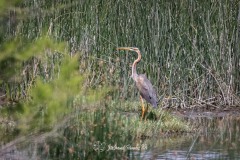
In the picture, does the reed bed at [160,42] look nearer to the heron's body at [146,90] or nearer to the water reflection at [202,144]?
the heron's body at [146,90]

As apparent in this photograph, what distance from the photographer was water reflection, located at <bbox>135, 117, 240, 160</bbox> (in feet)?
23.6

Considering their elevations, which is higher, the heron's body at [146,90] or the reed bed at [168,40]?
the reed bed at [168,40]

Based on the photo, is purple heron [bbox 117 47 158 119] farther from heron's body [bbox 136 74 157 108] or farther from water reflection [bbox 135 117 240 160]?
water reflection [bbox 135 117 240 160]

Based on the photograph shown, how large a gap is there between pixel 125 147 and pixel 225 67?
15.8 feet

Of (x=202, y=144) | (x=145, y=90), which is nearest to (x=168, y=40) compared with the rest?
(x=145, y=90)

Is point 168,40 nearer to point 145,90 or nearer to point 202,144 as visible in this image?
point 145,90

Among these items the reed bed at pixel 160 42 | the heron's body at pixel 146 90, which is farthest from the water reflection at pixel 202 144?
the reed bed at pixel 160 42

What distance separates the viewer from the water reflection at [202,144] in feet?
23.6

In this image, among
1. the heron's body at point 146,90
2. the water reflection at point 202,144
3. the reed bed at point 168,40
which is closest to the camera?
the water reflection at point 202,144

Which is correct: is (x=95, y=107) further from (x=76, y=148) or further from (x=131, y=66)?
(x=131, y=66)

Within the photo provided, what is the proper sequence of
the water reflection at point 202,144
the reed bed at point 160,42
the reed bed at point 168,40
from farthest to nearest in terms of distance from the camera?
the reed bed at point 168,40, the reed bed at point 160,42, the water reflection at point 202,144

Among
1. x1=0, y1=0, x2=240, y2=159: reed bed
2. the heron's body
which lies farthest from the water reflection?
x1=0, y1=0, x2=240, y2=159: reed bed

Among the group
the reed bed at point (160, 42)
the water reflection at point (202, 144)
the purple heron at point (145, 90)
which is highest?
the reed bed at point (160, 42)

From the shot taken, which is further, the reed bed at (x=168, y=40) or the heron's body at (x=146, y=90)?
the reed bed at (x=168, y=40)
